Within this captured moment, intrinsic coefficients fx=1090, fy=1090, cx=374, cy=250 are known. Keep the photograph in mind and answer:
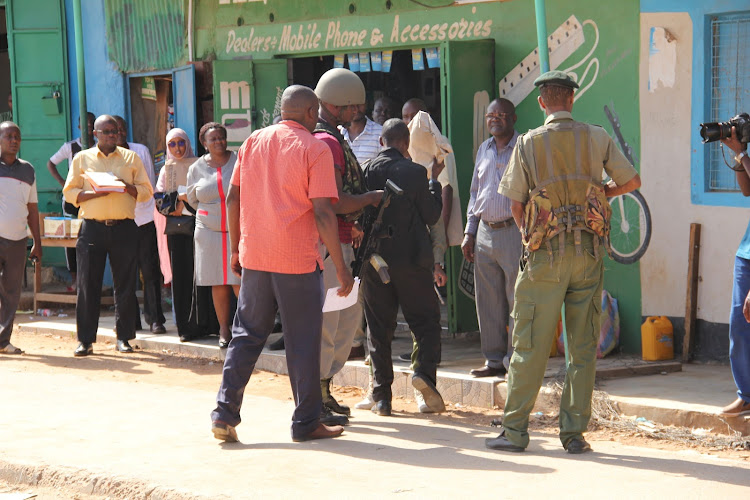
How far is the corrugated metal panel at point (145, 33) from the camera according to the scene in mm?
11938

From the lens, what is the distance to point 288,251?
18.6 feet

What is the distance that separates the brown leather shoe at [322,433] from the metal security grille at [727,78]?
3.57m

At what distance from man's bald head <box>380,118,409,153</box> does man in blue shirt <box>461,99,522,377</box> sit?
3.40 feet

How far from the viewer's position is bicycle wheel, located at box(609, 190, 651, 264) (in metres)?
8.24

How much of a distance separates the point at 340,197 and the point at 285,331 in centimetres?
78

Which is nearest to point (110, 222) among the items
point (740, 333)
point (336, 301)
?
point (336, 301)

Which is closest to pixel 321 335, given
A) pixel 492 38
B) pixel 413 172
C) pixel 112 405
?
pixel 413 172

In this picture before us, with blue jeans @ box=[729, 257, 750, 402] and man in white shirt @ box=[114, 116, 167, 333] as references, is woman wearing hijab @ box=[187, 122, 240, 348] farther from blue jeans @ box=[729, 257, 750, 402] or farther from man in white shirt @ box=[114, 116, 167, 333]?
blue jeans @ box=[729, 257, 750, 402]

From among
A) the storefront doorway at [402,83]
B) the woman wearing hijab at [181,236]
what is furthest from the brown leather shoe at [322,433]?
the storefront doorway at [402,83]

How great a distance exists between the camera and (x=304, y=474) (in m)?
5.20

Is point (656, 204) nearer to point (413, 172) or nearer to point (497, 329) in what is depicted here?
point (497, 329)

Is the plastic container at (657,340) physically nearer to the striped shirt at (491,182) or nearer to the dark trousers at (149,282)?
the striped shirt at (491,182)

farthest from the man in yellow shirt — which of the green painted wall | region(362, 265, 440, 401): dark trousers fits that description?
region(362, 265, 440, 401): dark trousers

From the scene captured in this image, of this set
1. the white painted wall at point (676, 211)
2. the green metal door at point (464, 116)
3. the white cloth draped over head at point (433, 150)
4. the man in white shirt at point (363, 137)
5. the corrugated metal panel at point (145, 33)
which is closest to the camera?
the white painted wall at point (676, 211)
